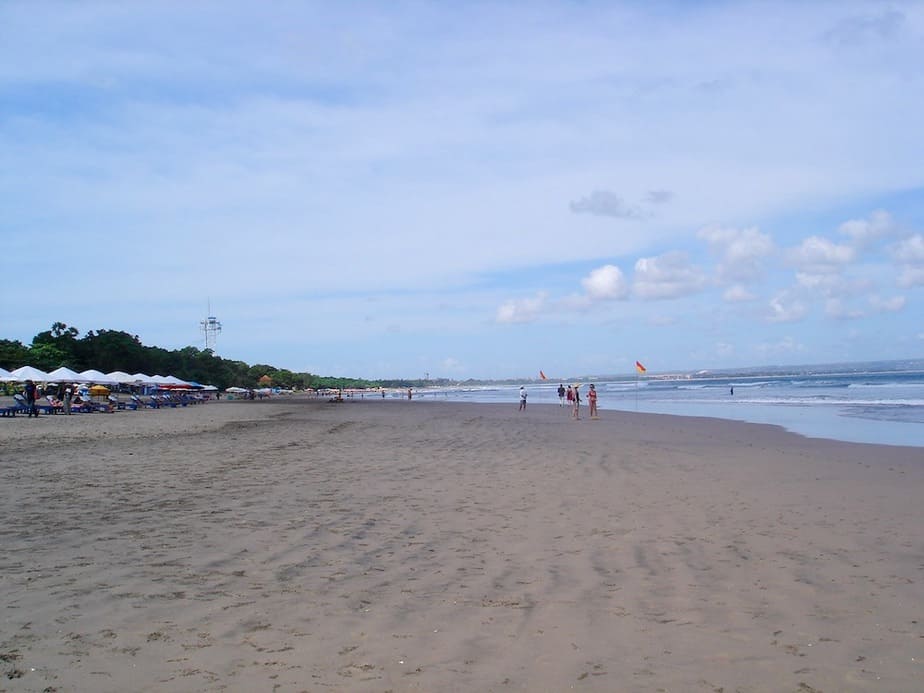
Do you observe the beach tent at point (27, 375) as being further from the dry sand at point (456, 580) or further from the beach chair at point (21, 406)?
the dry sand at point (456, 580)

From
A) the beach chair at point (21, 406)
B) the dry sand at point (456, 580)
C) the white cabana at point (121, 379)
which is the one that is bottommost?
the dry sand at point (456, 580)

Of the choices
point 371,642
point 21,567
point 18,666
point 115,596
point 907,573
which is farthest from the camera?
point 907,573

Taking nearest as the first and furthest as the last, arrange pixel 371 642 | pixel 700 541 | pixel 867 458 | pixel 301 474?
pixel 371 642 → pixel 700 541 → pixel 301 474 → pixel 867 458

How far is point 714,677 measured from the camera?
439 cm

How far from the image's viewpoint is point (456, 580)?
6355mm

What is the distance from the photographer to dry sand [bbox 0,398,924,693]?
4.47 m

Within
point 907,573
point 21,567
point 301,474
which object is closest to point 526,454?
point 301,474

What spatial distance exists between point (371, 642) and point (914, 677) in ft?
→ 10.6

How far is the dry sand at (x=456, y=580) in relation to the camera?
4.47 metres

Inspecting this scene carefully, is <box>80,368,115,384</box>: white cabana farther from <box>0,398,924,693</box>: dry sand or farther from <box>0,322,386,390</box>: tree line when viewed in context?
<box>0,398,924,693</box>: dry sand

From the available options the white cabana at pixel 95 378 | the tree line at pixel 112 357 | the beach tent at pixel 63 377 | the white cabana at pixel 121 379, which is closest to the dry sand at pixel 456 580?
the beach tent at pixel 63 377

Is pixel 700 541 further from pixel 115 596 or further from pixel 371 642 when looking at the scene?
pixel 115 596

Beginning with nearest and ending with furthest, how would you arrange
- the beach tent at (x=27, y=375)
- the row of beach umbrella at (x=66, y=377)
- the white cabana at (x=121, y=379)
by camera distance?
the beach tent at (x=27, y=375) → the row of beach umbrella at (x=66, y=377) → the white cabana at (x=121, y=379)

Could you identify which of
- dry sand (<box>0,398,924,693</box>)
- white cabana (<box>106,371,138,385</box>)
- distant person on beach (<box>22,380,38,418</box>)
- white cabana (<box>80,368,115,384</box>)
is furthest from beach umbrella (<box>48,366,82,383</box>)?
dry sand (<box>0,398,924,693</box>)
